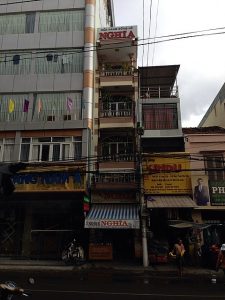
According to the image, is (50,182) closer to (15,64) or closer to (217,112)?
(15,64)

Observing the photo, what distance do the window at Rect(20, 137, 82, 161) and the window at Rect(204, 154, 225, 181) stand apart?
9.05 m

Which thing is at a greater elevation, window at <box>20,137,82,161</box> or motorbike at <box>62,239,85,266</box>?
window at <box>20,137,82,161</box>

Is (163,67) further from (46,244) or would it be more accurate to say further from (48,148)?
(46,244)

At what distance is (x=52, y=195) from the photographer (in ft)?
72.7

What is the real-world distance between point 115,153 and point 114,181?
300cm

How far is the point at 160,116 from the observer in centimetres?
2523

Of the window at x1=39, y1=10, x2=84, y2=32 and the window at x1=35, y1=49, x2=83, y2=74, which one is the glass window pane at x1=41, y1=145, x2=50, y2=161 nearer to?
the window at x1=35, y1=49, x2=83, y2=74

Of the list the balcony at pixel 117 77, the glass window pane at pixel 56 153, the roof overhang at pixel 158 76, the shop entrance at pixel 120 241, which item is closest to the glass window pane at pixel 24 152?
the glass window pane at pixel 56 153

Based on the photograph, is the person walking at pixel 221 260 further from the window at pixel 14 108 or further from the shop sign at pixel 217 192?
the window at pixel 14 108

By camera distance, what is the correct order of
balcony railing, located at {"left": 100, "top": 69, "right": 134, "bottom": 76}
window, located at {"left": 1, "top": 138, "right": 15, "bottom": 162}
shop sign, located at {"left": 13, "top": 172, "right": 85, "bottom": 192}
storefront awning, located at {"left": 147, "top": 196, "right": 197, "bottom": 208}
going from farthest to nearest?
balcony railing, located at {"left": 100, "top": 69, "right": 134, "bottom": 76}, window, located at {"left": 1, "top": 138, "right": 15, "bottom": 162}, shop sign, located at {"left": 13, "top": 172, "right": 85, "bottom": 192}, storefront awning, located at {"left": 147, "top": 196, "right": 197, "bottom": 208}

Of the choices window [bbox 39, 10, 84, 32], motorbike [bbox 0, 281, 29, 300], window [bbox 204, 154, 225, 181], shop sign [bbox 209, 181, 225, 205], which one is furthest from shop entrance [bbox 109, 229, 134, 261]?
motorbike [bbox 0, 281, 29, 300]

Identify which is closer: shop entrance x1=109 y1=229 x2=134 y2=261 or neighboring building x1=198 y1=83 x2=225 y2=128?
shop entrance x1=109 y1=229 x2=134 y2=261

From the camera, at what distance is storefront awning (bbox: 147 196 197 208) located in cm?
2045

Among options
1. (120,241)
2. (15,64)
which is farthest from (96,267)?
(15,64)
